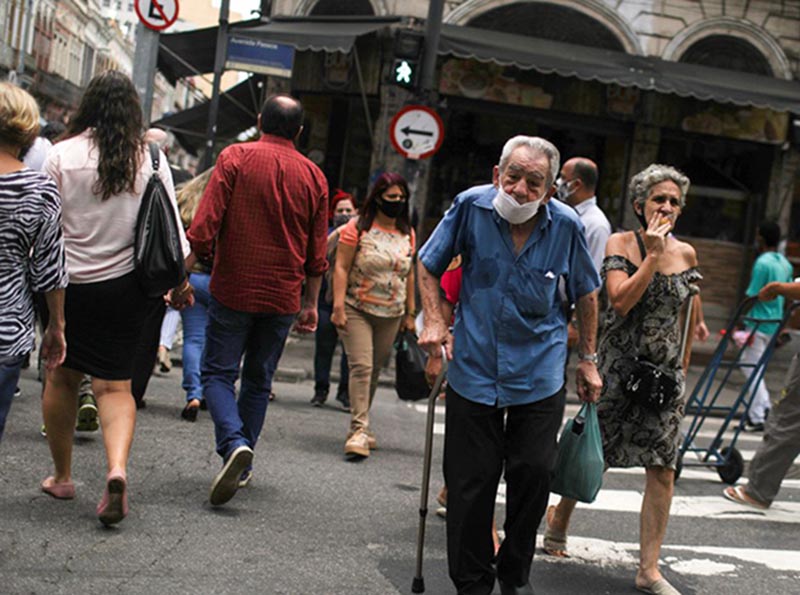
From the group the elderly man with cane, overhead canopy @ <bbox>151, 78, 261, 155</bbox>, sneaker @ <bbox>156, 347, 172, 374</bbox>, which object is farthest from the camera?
overhead canopy @ <bbox>151, 78, 261, 155</bbox>

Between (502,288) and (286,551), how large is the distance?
1.61 meters

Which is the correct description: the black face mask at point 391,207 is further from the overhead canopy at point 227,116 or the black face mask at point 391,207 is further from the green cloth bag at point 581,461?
the overhead canopy at point 227,116

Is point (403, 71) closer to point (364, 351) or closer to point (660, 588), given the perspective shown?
point (364, 351)

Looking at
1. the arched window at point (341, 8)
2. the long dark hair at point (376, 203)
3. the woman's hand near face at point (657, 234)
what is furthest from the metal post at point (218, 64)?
the woman's hand near face at point (657, 234)

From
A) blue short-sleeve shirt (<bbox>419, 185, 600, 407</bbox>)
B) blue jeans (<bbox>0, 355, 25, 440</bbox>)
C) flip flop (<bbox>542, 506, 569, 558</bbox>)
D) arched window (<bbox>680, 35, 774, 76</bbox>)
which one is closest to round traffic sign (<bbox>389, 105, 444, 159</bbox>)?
arched window (<bbox>680, 35, 774, 76</bbox>)

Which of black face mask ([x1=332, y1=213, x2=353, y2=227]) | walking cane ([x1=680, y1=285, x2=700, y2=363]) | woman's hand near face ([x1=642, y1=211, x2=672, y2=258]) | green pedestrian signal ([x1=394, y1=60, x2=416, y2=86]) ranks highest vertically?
green pedestrian signal ([x1=394, y1=60, x2=416, y2=86])

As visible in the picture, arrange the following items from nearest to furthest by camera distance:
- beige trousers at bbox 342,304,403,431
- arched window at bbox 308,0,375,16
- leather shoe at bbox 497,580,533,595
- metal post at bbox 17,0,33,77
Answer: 1. leather shoe at bbox 497,580,533,595
2. beige trousers at bbox 342,304,403,431
3. metal post at bbox 17,0,33,77
4. arched window at bbox 308,0,375,16

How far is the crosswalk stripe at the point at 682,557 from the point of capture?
5719mm

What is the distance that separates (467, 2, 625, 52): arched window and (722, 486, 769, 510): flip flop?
12101mm

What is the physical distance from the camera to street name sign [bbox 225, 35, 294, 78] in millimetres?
14547

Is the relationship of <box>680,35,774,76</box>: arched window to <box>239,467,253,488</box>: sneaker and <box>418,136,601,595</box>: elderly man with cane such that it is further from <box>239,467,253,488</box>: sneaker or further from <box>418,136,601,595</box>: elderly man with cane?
<box>418,136,601,595</box>: elderly man with cane

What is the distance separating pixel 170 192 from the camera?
212 inches

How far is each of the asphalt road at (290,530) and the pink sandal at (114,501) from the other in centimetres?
9

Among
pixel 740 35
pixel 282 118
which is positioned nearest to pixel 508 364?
pixel 282 118
